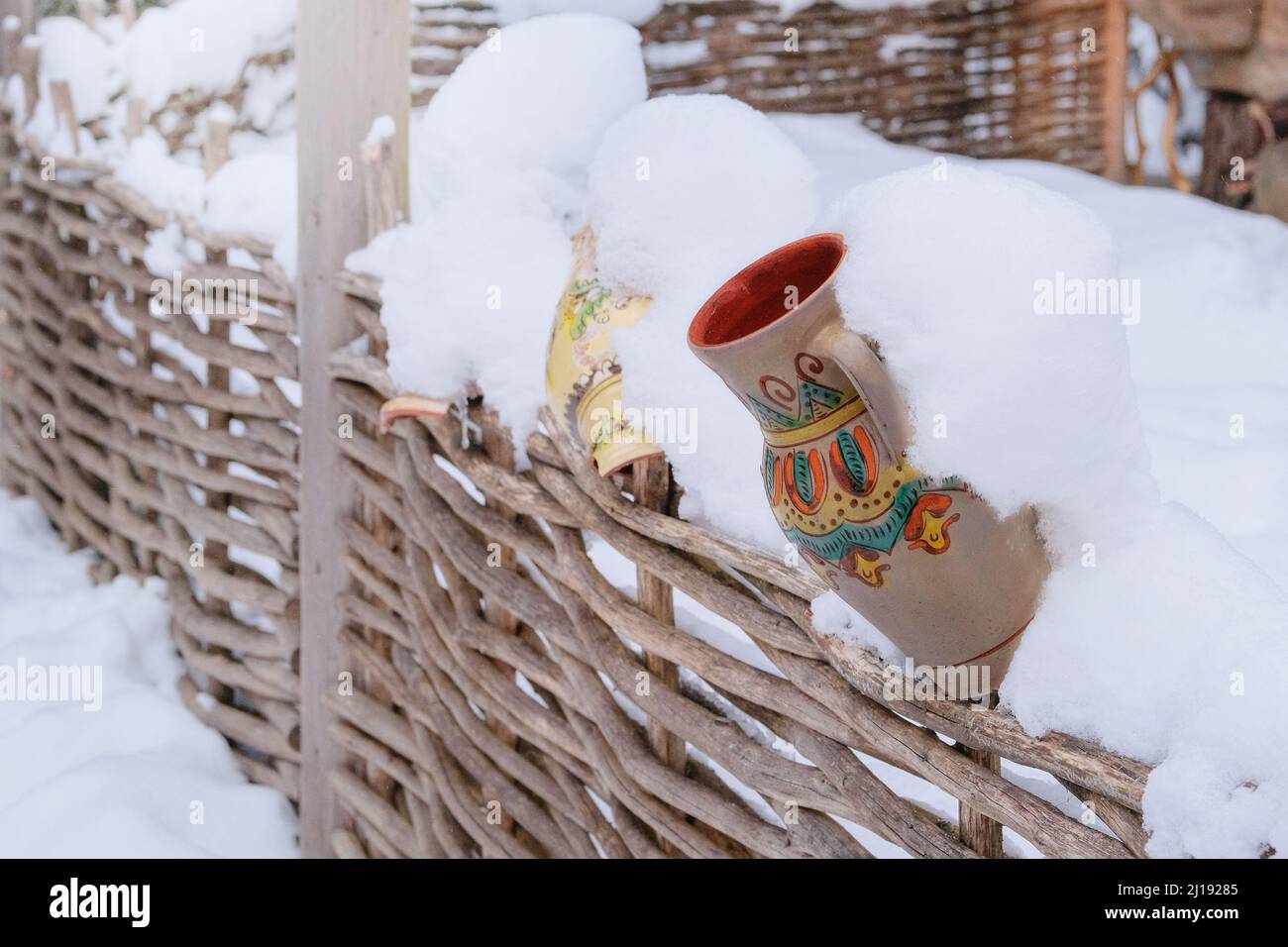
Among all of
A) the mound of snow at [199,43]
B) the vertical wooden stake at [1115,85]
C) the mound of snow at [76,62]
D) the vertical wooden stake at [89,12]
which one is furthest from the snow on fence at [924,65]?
the mound of snow at [76,62]

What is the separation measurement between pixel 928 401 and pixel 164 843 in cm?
217

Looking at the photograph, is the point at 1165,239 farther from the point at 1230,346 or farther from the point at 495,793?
the point at 495,793

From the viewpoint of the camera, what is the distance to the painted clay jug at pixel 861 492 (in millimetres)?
1011

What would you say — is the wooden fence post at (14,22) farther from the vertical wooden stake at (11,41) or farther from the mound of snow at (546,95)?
the mound of snow at (546,95)

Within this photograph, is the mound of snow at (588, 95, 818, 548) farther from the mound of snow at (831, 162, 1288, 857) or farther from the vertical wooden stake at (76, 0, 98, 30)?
the vertical wooden stake at (76, 0, 98, 30)

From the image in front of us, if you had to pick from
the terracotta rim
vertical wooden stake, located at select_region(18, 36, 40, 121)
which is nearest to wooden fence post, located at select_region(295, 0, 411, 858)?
the terracotta rim

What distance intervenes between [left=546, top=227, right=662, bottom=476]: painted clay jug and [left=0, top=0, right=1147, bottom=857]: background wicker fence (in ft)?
0.28

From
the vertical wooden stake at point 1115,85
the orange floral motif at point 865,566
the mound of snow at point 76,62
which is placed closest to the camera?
the orange floral motif at point 865,566

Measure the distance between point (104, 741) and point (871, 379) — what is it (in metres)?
2.68

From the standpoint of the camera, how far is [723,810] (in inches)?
63.4

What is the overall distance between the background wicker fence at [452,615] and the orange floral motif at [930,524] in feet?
0.63

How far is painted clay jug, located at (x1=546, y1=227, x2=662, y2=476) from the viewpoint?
1.53 m
